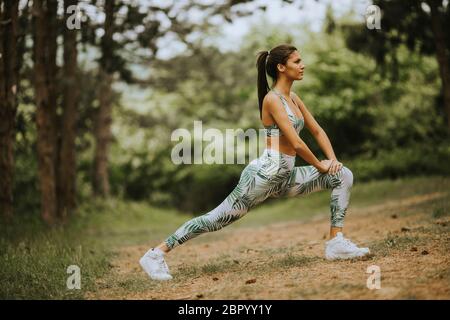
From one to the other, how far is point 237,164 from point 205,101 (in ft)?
14.7

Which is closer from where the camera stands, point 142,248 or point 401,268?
point 401,268

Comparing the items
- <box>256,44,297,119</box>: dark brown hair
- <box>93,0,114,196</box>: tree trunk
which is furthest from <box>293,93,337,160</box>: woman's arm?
<box>93,0,114,196</box>: tree trunk

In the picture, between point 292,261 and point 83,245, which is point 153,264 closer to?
point 292,261

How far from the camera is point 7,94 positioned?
417 inches

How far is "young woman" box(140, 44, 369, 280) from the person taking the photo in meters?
5.39

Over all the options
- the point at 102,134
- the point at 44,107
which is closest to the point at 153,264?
the point at 44,107

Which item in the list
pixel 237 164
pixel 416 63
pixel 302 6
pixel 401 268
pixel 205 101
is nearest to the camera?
pixel 401 268

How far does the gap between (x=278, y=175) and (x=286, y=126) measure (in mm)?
462

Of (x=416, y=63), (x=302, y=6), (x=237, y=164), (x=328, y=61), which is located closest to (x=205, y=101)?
(x=237, y=164)

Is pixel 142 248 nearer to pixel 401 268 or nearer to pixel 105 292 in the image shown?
pixel 105 292

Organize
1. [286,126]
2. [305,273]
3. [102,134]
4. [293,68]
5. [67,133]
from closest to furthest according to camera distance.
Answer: [305,273] < [286,126] < [293,68] < [67,133] < [102,134]

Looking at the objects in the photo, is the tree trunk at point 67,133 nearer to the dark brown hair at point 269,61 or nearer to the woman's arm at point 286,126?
the dark brown hair at point 269,61
